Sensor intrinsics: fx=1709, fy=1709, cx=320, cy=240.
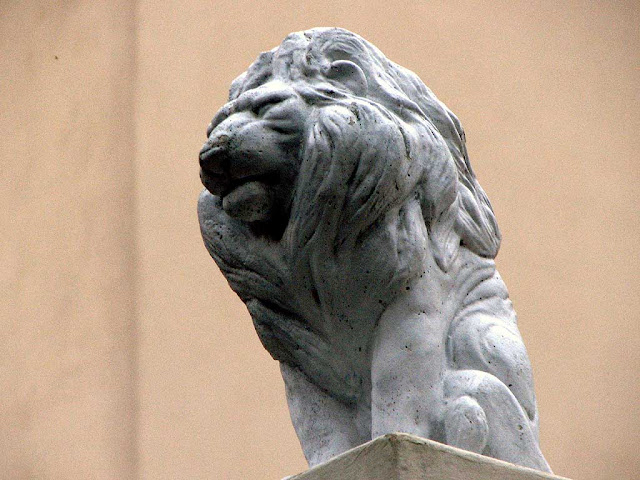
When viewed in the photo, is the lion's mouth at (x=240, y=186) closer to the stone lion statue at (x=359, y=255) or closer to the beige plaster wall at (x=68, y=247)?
the stone lion statue at (x=359, y=255)

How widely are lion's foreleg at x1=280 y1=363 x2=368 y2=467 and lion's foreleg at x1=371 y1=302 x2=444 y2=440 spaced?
3.7 inches

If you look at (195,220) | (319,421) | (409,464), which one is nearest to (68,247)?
(195,220)

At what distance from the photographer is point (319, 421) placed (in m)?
2.60

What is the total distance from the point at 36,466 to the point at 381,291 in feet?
7.80

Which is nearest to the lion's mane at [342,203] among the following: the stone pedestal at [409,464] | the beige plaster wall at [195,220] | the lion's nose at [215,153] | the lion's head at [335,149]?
the lion's head at [335,149]

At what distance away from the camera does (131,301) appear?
4520 millimetres

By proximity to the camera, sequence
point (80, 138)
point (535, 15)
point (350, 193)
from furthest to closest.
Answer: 1. point (535, 15)
2. point (80, 138)
3. point (350, 193)

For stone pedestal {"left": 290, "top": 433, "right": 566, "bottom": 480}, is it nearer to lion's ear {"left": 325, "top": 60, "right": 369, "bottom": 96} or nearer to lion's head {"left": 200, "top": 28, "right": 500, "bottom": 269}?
lion's head {"left": 200, "top": 28, "right": 500, "bottom": 269}

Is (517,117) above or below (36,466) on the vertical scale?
above

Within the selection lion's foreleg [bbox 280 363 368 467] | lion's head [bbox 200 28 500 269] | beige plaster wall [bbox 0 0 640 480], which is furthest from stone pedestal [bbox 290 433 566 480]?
beige plaster wall [bbox 0 0 640 480]

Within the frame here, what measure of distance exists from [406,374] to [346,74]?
476 mm

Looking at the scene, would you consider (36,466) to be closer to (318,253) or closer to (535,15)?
(535,15)

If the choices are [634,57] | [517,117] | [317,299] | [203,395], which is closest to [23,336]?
[203,395]

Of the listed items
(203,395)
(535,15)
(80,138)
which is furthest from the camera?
(535,15)
